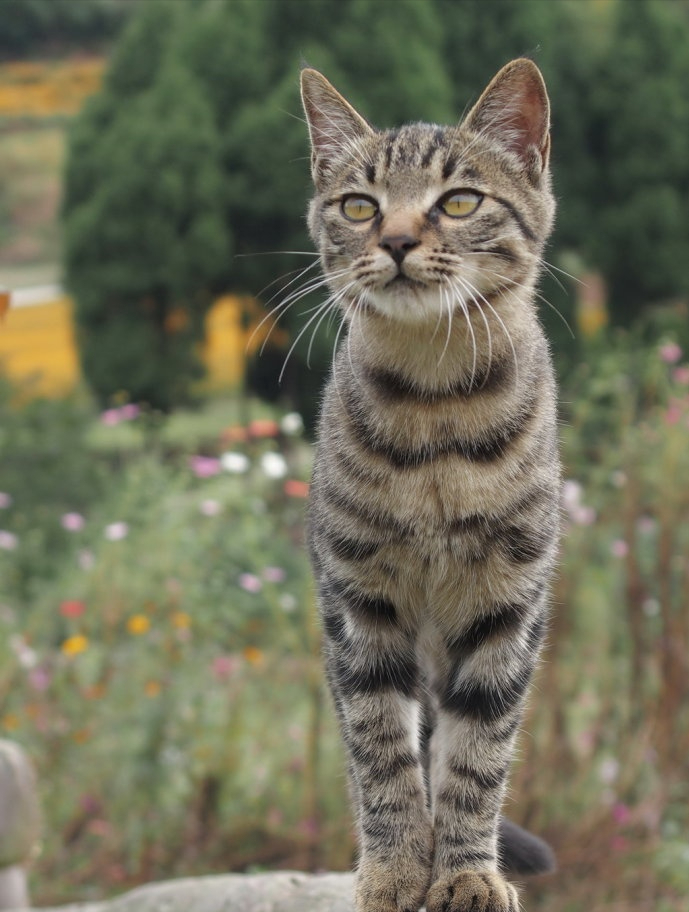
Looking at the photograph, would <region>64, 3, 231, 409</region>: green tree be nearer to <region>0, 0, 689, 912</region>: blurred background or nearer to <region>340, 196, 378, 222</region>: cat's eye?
<region>0, 0, 689, 912</region>: blurred background

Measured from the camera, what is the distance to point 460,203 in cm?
234

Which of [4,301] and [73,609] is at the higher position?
[4,301]

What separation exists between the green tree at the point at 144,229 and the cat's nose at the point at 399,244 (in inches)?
272

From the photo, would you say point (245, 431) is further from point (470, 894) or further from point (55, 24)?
point (55, 24)

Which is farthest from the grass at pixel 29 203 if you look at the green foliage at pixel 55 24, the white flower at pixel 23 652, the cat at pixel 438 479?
the cat at pixel 438 479

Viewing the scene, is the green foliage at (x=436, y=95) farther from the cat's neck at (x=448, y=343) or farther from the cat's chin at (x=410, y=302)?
the cat's chin at (x=410, y=302)

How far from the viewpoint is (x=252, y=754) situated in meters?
4.95

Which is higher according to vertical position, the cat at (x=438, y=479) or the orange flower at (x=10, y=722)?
the cat at (x=438, y=479)

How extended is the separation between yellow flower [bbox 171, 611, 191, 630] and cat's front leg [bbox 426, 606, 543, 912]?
2427mm

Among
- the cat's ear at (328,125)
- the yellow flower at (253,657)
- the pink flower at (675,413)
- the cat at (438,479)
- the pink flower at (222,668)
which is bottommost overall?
the pink flower at (222,668)

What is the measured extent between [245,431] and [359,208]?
13.6 ft

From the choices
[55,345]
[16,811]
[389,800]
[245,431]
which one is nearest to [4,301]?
[389,800]

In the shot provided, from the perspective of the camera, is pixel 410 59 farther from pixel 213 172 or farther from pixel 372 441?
pixel 372 441

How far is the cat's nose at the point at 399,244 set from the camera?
7.29ft
